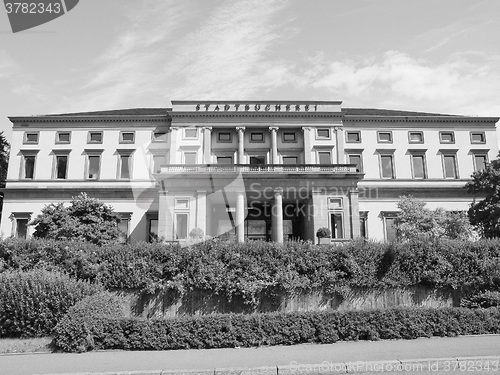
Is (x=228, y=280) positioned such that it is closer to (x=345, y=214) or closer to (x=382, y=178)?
(x=345, y=214)

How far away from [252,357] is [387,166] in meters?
40.8

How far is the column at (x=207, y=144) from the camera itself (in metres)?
45.7

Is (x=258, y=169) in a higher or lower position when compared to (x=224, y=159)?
lower

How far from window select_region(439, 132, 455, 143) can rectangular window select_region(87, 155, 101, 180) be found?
4133 centimetres

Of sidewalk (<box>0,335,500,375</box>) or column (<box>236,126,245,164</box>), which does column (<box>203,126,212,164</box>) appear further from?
sidewalk (<box>0,335,500,375</box>)

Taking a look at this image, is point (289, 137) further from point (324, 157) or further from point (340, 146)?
point (340, 146)

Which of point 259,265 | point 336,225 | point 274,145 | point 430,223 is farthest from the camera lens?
point 274,145

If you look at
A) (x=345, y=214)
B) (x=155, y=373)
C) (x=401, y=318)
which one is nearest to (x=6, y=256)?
(x=155, y=373)

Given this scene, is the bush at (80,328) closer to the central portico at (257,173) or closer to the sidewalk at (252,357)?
the sidewalk at (252,357)

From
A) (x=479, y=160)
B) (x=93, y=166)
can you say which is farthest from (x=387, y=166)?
(x=93, y=166)

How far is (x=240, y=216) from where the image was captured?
3609 cm

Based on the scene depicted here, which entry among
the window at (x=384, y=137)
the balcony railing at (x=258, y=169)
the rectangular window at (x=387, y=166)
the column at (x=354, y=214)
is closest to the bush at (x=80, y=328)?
the balcony railing at (x=258, y=169)

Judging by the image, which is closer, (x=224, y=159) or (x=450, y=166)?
(x=224, y=159)

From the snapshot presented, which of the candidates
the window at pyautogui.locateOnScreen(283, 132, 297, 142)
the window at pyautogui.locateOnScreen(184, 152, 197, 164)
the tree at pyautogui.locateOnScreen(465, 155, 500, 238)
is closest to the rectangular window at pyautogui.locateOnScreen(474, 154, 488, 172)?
the tree at pyautogui.locateOnScreen(465, 155, 500, 238)
